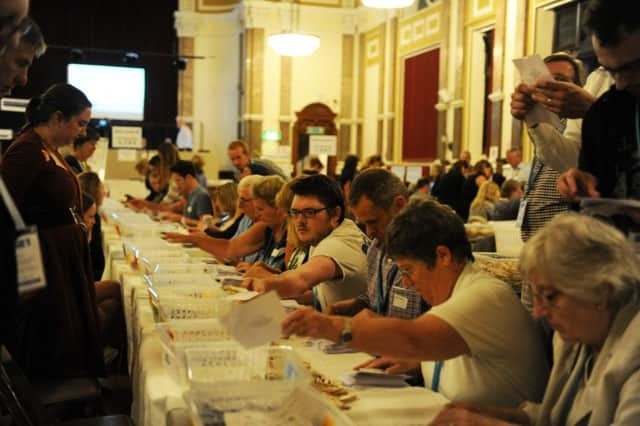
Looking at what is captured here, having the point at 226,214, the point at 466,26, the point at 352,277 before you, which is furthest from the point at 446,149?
the point at 352,277

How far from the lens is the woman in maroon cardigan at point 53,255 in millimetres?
2945

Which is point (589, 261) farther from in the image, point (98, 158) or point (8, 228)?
point (98, 158)

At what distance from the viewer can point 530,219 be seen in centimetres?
258

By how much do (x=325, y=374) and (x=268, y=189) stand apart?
1.87m

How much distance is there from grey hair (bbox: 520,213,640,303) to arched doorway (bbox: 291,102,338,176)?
14202 millimetres

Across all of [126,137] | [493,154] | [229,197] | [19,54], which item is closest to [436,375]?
[19,54]

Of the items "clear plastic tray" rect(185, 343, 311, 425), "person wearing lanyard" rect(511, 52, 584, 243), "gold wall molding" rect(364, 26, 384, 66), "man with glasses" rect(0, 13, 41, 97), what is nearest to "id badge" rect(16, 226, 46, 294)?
"man with glasses" rect(0, 13, 41, 97)

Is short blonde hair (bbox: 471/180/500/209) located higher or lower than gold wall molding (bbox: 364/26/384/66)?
lower

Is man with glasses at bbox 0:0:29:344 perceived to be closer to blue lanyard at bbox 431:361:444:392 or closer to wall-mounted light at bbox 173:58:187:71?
blue lanyard at bbox 431:361:444:392

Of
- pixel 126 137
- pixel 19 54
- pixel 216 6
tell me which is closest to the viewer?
pixel 19 54

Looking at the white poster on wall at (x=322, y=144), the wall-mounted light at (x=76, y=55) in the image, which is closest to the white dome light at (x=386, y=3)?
the white poster on wall at (x=322, y=144)

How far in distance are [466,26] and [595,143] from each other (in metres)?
10.3

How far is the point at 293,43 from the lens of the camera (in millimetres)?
14180

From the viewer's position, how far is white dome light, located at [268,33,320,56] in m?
14.1
